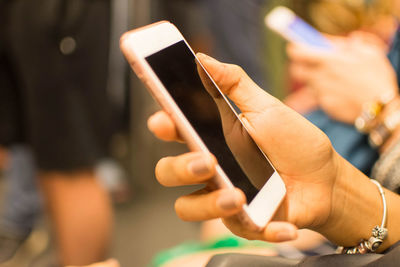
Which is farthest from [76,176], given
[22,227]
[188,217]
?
[188,217]

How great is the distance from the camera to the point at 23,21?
0.81 meters

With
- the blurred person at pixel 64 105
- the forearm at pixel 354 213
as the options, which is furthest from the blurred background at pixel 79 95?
the forearm at pixel 354 213

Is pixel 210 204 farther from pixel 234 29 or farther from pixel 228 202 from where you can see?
pixel 234 29

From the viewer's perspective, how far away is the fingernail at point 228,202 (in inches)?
12.6

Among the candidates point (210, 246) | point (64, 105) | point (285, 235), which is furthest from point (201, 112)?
point (64, 105)

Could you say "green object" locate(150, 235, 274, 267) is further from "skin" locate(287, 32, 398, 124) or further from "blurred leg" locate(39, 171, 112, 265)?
"blurred leg" locate(39, 171, 112, 265)

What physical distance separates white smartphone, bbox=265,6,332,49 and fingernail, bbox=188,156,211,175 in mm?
321

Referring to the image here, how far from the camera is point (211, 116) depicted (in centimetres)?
34

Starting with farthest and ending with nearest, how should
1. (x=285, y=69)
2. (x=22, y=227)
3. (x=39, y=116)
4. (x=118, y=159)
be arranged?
(x=118, y=159) → (x=22, y=227) → (x=39, y=116) → (x=285, y=69)

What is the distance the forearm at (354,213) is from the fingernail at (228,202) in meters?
0.12

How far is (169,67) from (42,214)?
1125 millimetres

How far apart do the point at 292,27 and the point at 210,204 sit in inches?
12.9

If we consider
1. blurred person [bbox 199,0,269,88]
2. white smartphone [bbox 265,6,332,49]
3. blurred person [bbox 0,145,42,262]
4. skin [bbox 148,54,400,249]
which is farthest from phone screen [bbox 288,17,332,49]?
blurred person [bbox 0,145,42,262]

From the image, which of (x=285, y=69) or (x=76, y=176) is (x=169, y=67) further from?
(x=76, y=176)
